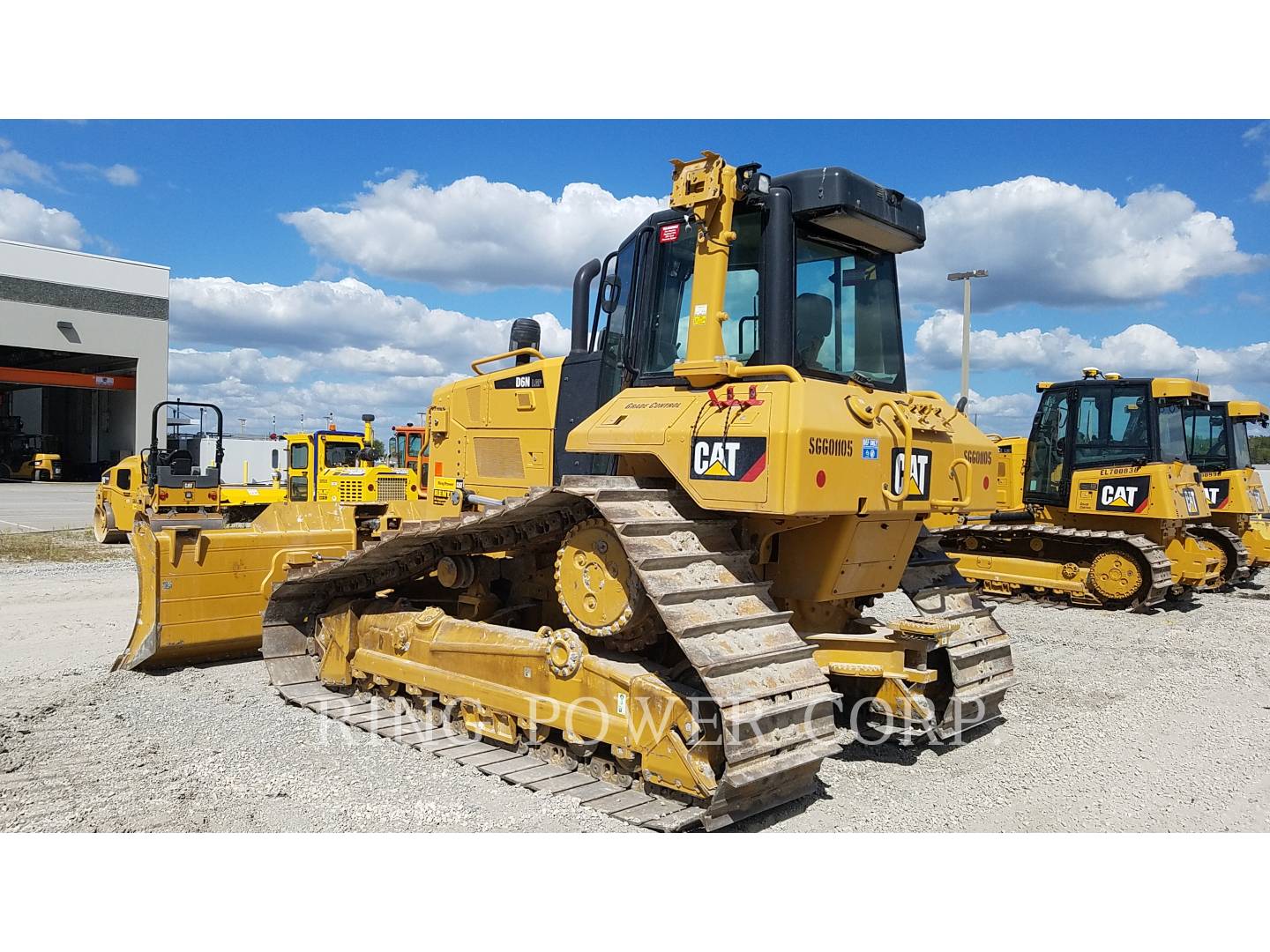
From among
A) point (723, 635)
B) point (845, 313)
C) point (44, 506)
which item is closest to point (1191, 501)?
point (845, 313)

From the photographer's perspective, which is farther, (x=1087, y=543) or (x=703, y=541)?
(x=1087, y=543)

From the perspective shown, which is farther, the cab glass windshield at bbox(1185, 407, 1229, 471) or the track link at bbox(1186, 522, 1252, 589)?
the cab glass windshield at bbox(1185, 407, 1229, 471)

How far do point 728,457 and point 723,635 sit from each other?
34.1 inches

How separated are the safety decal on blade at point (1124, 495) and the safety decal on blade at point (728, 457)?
31.7 feet

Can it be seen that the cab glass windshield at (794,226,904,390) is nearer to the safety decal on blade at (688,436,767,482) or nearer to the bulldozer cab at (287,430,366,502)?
the safety decal on blade at (688,436,767,482)

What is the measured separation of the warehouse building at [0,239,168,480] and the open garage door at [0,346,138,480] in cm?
6

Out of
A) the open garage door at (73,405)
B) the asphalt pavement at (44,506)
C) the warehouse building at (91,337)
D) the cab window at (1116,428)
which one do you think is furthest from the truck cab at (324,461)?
the open garage door at (73,405)

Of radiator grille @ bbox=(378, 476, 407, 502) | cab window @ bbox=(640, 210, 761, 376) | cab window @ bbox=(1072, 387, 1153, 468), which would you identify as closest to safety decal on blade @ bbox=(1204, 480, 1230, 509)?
cab window @ bbox=(1072, 387, 1153, 468)

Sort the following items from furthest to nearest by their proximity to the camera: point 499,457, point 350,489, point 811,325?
point 350,489, point 499,457, point 811,325

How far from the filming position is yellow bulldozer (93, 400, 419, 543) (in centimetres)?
1617

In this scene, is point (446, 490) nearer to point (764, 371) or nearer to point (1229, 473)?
point (764, 371)

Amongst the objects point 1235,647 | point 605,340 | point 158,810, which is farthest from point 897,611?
point 158,810

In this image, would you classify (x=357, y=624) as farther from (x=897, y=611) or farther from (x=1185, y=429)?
(x=1185, y=429)

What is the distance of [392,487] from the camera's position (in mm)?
15930
